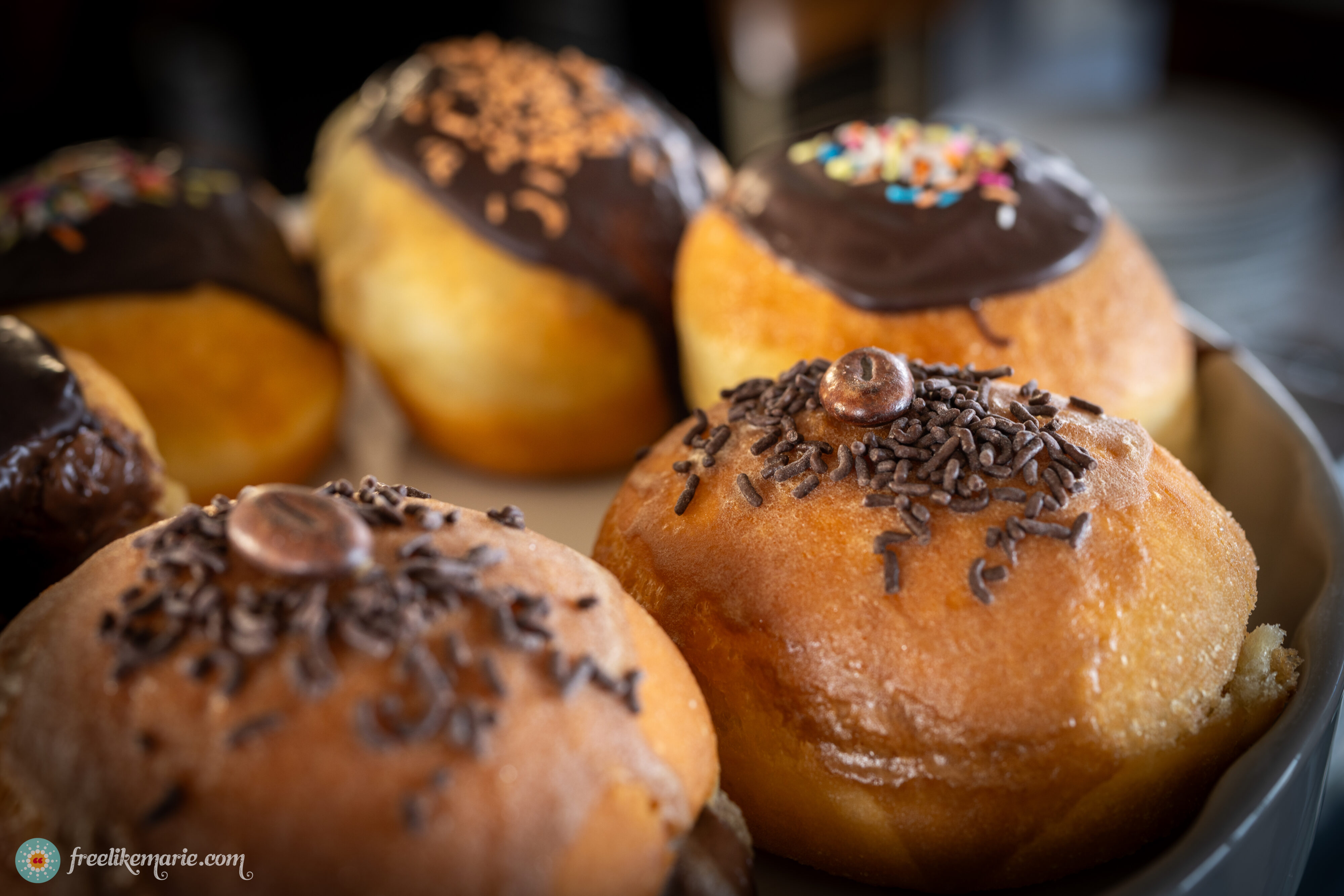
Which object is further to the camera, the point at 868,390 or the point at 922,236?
the point at 922,236

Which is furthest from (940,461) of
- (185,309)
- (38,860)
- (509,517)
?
(185,309)

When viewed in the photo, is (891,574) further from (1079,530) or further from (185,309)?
(185,309)

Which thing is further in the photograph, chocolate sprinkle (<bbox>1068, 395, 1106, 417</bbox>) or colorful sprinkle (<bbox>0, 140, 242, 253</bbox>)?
colorful sprinkle (<bbox>0, 140, 242, 253</bbox>)

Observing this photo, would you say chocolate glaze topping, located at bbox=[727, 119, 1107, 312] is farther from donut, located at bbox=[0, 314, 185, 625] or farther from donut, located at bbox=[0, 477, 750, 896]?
donut, located at bbox=[0, 314, 185, 625]

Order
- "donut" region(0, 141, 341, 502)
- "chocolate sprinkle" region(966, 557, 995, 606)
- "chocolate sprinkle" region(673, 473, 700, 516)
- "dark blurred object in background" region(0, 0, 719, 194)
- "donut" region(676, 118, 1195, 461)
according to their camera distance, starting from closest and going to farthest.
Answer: "chocolate sprinkle" region(966, 557, 995, 606)
"chocolate sprinkle" region(673, 473, 700, 516)
"donut" region(676, 118, 1195, 461)
"donut" region(0, 141, 341, 502)
"dark blurred object in background" region(0, 0, 719, 194)

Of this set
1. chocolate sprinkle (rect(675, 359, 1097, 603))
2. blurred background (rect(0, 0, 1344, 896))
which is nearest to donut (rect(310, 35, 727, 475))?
blurred background (rect(0, 0, 1344, 896))

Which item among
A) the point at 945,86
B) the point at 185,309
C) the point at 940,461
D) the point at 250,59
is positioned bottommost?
the point at 945,86
